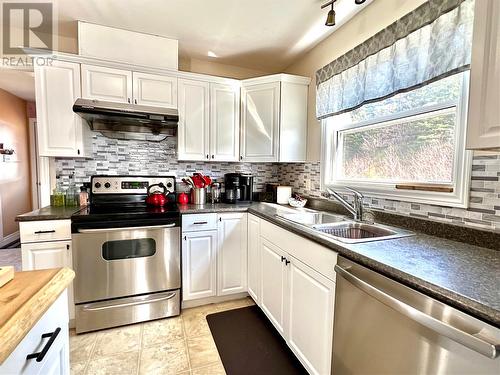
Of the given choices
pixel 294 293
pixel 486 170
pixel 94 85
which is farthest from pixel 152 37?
pixel 486 170

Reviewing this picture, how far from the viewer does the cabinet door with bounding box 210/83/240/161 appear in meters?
2.43

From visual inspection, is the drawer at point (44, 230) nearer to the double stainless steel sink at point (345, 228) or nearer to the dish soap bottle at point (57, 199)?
the dish soap bottle at point (57, 199)

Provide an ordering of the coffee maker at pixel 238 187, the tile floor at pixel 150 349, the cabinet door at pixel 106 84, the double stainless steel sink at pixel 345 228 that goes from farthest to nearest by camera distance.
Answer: the coffee maker at pixel 238 187 < the cabinet door at pixel 106 84 < the tile floor at pixel 150 349 < the double stainless steel sink at pixel 345 228

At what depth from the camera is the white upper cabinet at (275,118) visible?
7.68 feet

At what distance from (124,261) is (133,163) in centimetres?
101

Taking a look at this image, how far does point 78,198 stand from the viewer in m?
2.21

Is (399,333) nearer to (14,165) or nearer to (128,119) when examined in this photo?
(128,119)

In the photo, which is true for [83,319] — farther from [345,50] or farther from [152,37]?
[345,50]

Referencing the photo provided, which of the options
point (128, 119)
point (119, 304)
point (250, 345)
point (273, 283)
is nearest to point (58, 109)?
point (128, 119)

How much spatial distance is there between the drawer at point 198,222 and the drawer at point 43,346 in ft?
4.09

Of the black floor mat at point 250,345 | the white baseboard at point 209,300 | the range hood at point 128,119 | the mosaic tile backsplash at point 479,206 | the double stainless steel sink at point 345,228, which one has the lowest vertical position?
the black floor mat at point 250,345

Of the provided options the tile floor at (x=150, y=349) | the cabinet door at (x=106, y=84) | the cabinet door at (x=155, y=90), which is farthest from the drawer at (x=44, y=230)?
the cabinet door at (x=155, y=90)

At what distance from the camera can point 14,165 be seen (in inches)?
154

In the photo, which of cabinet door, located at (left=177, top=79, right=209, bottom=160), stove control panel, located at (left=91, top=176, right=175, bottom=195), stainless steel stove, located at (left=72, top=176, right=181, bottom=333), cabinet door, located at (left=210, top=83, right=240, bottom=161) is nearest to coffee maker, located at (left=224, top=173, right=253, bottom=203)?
cabinet door, located at (left=210, top=83, right=240, bottom=161)
